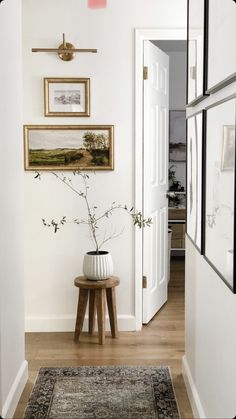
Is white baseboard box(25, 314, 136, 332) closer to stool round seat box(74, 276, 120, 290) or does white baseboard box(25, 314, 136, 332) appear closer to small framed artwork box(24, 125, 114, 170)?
stool round seat box(74, 276, 120, 290)

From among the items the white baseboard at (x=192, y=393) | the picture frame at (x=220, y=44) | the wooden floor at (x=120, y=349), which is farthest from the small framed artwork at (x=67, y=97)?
the picture frame at (x=220, y=44)

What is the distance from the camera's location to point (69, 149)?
4.63 metres

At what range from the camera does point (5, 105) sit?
305cm

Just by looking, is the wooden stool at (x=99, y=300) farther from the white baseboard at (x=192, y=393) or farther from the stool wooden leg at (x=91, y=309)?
the white baseboard at (x=192, y=393)

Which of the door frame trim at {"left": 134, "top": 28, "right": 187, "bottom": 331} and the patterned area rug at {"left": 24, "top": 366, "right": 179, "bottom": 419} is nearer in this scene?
the patterned area rug at {"left": 24, "top": 366, "right": 179, "bottom": 419}

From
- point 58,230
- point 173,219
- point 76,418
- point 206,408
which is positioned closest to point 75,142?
point 58,230

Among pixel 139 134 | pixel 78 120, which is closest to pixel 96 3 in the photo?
pixel 78 120

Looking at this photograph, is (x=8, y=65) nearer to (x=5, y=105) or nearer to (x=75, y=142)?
(x=5, y=105)

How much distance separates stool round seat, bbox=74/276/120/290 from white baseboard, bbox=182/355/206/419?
3.02ft

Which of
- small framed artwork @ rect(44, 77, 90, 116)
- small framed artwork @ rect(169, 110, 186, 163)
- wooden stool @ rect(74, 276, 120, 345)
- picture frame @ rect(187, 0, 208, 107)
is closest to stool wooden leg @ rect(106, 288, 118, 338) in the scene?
wooden stool @ rect(74, 276, 120, 345)

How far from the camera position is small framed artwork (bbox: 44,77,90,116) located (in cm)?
457

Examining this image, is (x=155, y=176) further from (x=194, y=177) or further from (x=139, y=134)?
(x=194, y=177)

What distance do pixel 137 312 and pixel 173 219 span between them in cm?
284

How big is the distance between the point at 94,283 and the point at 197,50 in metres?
2.03
